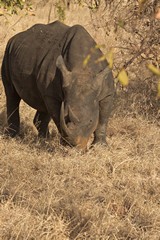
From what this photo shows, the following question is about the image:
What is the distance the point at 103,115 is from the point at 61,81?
0.70 m

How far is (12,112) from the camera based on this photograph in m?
6.81

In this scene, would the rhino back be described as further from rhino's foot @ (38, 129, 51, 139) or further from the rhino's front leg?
the rhino's front leg

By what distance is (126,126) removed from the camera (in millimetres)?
6738

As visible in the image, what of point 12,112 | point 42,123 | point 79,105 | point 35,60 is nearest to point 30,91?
point 35,60

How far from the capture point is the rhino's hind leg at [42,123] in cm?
643

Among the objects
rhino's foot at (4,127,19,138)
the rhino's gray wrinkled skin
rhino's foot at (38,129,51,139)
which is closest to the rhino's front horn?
the rhino's gray wrinkled skin

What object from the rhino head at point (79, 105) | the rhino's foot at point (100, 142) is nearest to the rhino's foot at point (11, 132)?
the rhino's foot at point (100, 142)

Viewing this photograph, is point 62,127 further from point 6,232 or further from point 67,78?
point 6,232

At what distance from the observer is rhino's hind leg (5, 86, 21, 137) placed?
6.71 meters

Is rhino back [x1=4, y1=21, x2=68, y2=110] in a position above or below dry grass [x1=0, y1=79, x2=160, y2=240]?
above

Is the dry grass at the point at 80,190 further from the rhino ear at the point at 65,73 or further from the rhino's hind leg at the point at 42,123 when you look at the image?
the rhino ear at the point at 65,73

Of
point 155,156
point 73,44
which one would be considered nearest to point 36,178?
point 155,156

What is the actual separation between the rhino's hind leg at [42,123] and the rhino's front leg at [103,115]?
3.06ft

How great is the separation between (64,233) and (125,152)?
6.83 ft
